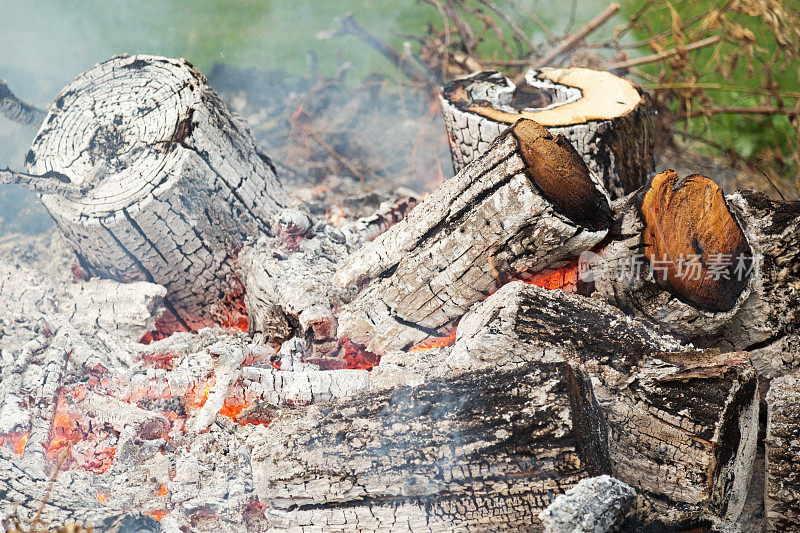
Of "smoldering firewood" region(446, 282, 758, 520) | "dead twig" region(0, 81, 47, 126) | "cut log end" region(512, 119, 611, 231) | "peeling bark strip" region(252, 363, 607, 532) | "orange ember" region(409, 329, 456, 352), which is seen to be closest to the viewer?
"peeling bark strip" region(252, 363, 607, 532)

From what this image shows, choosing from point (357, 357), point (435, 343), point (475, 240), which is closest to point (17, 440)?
point (357, 357)

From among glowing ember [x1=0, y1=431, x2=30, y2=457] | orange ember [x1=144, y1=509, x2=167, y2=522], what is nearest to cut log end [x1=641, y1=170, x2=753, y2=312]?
orange ember [x1=144, y1=509, x2=167, y2=522]

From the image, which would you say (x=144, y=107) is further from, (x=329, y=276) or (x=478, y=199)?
(x=478, y=199)

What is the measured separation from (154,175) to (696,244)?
203 centimetres

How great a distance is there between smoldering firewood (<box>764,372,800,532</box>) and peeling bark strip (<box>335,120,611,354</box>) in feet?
2.55

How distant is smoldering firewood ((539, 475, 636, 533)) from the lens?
4.17ft

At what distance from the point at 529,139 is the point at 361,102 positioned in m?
2.89

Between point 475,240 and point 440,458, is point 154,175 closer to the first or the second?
point 475,240

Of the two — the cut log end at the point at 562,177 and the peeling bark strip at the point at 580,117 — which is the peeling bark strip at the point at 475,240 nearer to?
the cut log end at the point at 562,177

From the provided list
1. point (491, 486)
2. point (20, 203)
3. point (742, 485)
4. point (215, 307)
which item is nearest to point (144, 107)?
point (215, 307)

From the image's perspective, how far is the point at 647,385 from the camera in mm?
1612

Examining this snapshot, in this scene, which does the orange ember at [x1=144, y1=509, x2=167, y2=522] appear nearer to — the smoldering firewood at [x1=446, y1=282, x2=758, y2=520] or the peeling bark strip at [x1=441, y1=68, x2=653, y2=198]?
the smoldering firewood at [x1=446, y1=282, x2=758, y2=520]

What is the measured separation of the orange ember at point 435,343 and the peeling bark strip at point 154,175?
0.95m

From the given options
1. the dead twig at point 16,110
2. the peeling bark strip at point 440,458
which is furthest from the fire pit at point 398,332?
the dead twig at point 16,110
